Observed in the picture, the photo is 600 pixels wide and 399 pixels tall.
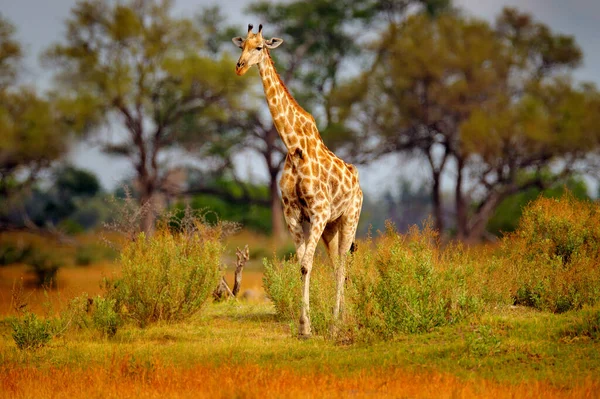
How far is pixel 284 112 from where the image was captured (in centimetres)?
1292

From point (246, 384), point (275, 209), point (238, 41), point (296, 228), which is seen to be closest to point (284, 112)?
A: point (238, 41)

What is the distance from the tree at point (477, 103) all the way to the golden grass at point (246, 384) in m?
25.0

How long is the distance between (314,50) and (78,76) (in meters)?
12.1

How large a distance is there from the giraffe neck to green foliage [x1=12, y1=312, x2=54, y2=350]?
14.5 feet

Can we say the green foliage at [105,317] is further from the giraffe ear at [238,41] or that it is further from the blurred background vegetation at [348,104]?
the blurred background vegetation at [348,104]

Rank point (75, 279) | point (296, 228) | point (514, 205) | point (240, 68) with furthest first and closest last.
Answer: point (514, 205)
point (75, 279)
point (296, 228)
point (240, 68)

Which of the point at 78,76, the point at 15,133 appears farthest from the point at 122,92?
the point at 15,133

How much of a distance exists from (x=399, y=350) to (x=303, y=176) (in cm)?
309

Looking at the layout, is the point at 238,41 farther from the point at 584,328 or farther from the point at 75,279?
the point at 75,279

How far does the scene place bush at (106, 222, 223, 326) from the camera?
1367 cm

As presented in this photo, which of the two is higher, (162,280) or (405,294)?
(162,280)

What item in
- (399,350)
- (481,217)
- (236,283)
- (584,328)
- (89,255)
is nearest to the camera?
(399,350)

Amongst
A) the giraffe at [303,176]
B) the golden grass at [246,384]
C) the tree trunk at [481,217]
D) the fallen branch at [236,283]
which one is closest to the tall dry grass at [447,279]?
the giraffe at [303,176]

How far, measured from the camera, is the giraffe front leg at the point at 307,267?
40.1 ft
